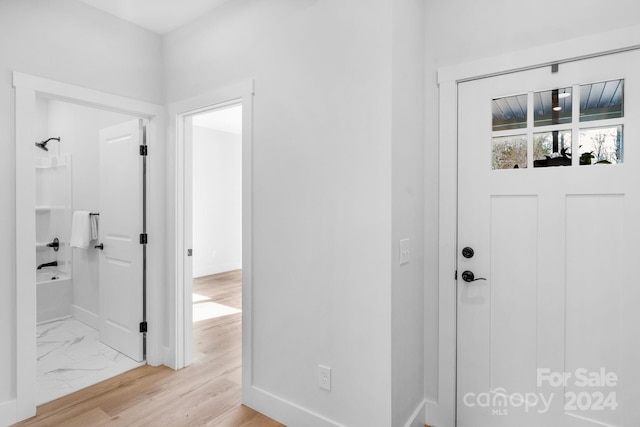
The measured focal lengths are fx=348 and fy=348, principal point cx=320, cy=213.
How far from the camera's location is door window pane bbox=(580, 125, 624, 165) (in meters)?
1.65

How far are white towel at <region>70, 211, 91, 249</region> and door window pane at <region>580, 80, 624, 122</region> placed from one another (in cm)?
423

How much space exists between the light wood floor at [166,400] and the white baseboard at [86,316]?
130 centimetres

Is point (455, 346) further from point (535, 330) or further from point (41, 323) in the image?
point (41, 323)

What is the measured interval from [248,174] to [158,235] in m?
1.11

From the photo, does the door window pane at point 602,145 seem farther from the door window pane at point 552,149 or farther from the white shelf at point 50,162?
the white shelf at point 50,162

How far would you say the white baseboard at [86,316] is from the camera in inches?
147

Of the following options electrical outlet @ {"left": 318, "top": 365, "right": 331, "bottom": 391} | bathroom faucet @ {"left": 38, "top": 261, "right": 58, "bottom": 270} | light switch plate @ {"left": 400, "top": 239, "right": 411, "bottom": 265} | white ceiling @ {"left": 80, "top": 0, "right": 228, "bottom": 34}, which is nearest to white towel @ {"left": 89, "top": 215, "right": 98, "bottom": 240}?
bathroom faucet @ {"left": 38, "top": 261, "right": 58, "bottom": 270}

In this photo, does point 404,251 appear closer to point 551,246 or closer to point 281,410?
point 551,246

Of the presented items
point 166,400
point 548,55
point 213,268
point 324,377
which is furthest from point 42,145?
point 548,55

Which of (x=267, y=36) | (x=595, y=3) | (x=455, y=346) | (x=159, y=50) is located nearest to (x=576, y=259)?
(x=455, y=346)

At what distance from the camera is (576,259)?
5.71 feet

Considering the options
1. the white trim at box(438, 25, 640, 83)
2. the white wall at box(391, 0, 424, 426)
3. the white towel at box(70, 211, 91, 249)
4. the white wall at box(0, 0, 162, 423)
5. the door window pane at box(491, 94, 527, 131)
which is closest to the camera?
the white trim at box(438, 25, 640, 83)

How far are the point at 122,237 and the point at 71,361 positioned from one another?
1.12 meters

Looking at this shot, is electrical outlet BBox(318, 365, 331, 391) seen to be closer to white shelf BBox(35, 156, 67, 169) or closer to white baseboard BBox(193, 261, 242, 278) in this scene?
white shelf BBox(35, 156, 67, 169)
